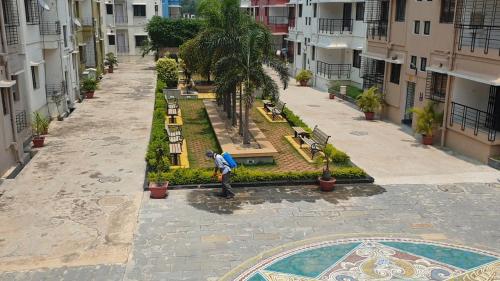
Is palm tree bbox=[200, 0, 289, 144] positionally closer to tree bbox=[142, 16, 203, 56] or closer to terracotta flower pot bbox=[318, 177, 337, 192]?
terracotta flower pot bbox=[318, 177, 337, 192]

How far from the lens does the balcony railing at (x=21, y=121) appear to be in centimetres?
1950

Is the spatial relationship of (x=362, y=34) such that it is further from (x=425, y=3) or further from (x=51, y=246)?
(x=51, y=246)

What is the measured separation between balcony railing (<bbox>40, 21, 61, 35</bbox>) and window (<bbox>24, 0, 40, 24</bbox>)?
711 millimetres

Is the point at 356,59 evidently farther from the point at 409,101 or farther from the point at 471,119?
the point at 471,119

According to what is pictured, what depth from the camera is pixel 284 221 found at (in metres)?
12.9

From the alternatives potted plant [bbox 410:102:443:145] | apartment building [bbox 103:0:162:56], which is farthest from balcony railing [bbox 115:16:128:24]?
potted plant [bbox 410:102:443:145]

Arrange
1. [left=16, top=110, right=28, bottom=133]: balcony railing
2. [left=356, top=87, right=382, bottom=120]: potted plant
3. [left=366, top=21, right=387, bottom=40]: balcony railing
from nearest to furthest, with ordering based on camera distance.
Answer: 1. [left=16, top=110, right=28, bottom=133]: balcony railing
2. [left=356, top=87, right=382, bottom=120]: potted plant
3. [left=366, top=21, right=387, bottom=40]: balcony railing

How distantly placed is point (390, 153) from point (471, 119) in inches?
158

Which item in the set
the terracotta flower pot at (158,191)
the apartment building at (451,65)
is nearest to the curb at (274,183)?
the terracotta flower pot at (158,191)

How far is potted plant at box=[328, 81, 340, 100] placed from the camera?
3407 centimetres

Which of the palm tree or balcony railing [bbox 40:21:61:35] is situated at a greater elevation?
balcony railing [bbox 40:21:61:35]

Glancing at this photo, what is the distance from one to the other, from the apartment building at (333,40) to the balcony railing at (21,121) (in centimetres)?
2254

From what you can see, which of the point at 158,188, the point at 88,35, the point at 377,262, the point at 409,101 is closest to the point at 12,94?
the point at 158,188

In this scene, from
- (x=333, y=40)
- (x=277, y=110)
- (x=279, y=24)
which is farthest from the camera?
(x=279, y=24)
